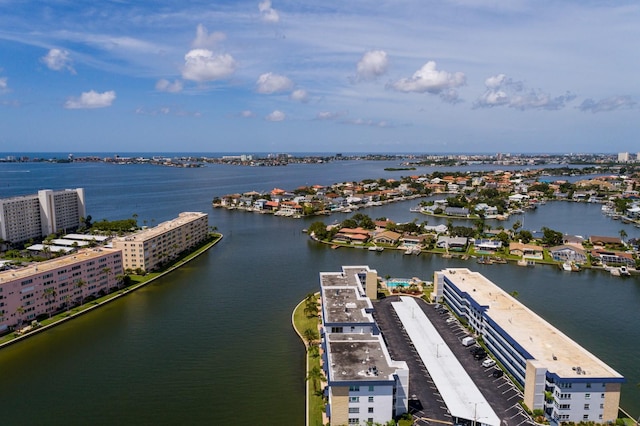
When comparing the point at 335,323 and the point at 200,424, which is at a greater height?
the point at 335,323

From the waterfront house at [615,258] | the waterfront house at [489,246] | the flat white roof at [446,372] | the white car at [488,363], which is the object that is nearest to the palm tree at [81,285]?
the flat white roof at [446,372]

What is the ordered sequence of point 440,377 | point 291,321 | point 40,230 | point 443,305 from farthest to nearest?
1. point 40,230
2. point 443,305
3. point 291,321
4. point 440,377

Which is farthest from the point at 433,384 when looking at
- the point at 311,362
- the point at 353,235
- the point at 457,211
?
the point at 457,211

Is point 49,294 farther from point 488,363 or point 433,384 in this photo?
point 488,363

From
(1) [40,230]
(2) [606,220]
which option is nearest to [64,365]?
(1) [40,230]

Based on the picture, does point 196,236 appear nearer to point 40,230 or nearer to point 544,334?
point 40,230
